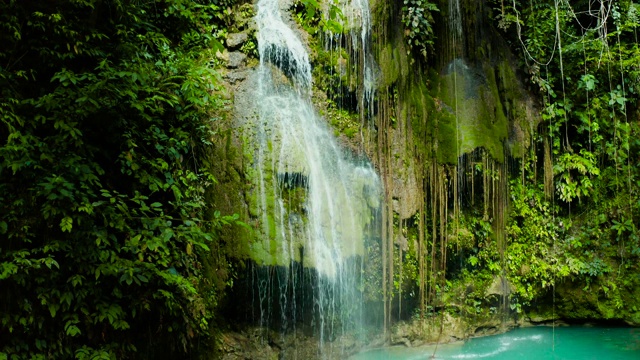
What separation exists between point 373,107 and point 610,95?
428 centimetres

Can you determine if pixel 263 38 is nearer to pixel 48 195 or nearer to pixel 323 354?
pixel 48 195

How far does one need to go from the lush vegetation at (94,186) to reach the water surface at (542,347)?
3020 mm

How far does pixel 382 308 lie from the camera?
685 cm

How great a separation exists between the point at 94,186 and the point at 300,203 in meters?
2.38

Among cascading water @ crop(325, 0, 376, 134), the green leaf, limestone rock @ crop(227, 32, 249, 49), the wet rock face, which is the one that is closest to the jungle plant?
cascading water @ crop(325, 0, 376, 134)

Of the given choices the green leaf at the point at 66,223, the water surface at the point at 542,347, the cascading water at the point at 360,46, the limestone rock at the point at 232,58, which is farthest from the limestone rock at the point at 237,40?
the water surface at the point at 542,347

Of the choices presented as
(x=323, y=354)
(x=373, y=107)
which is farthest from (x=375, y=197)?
(x=323, y=354)

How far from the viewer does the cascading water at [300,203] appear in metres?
5.97

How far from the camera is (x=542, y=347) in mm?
7133

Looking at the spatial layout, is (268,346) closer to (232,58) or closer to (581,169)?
(232,58)

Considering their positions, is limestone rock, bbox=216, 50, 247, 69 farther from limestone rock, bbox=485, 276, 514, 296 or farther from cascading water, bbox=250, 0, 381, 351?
limestone rock, bbox=485, 276, 514, 296

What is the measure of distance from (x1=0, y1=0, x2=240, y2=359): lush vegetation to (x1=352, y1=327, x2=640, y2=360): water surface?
3.02 m

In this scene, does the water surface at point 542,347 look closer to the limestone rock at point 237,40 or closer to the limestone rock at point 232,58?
the limestone rock at point 232,58

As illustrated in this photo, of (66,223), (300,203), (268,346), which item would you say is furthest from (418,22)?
(66,223)
